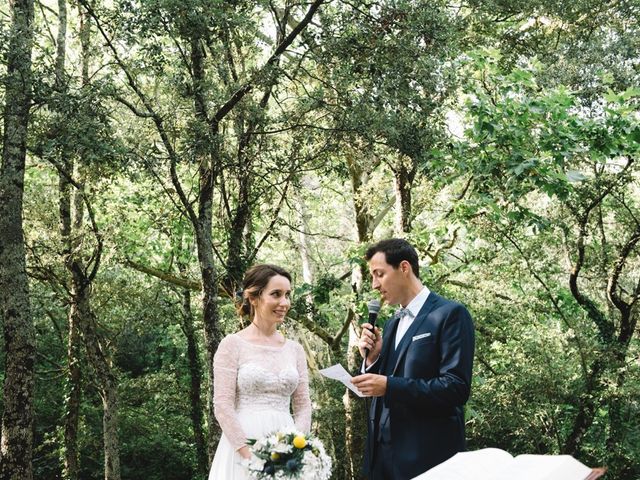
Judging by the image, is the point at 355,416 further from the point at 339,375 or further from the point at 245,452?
the point at 339,375

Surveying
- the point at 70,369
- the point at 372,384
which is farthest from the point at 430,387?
the point at 70,369

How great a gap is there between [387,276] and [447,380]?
55 cm

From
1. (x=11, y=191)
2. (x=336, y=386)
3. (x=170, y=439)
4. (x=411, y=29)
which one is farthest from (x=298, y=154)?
(x=170, y=439)

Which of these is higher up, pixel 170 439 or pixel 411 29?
pixel 411 29

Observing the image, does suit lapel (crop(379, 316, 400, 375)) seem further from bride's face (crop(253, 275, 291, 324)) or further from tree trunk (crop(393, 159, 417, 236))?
tree trunk (crop(393, 159, 417, 236))

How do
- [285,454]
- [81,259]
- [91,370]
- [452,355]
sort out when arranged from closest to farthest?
1. [452,355]
2. [285,454]
3. [81,259]
4. [91,370]

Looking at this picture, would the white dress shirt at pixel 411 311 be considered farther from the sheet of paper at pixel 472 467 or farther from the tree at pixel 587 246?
the tree at pixel 587 246

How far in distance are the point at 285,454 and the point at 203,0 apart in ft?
15.8

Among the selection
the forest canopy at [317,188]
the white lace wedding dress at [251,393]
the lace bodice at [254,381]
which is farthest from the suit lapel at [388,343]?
the forest canopy at [317,188]

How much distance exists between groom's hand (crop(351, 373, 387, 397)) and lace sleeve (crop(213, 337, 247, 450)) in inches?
46.4

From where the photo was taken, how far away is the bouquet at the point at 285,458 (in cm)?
341

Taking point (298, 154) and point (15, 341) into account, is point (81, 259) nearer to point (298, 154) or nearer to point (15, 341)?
point (15, 341)

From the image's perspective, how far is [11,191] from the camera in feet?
23.5

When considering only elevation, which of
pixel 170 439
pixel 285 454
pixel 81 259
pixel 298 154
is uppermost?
pixel 298 154
